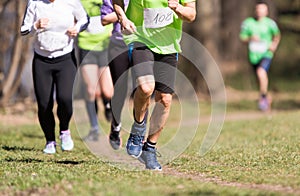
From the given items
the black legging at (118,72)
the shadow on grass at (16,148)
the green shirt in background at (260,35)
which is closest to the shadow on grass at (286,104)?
the green shirt in background at (260,35)

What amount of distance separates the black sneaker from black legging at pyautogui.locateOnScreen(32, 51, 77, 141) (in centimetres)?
81

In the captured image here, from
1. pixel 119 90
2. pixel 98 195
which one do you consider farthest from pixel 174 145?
pixel 98 195

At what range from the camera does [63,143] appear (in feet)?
33.7

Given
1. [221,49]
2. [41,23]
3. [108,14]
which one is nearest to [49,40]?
[41,23]

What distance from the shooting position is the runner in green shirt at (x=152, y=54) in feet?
25.6

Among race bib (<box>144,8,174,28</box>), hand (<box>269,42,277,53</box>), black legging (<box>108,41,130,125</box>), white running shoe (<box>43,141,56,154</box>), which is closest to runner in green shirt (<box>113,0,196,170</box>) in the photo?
race bib (<box>144,8,174,28</box>)

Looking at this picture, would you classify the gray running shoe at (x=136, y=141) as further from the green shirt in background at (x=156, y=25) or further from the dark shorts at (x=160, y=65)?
the green shirt in background at (x=156, y=25)

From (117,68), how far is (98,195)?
4.01 meters

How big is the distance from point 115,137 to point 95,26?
6.06ft

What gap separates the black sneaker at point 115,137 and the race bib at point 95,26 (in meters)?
1.65

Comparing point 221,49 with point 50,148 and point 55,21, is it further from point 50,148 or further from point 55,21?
point 55,21

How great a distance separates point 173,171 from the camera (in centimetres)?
818

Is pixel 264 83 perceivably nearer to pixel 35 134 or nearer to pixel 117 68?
pixel 35 134

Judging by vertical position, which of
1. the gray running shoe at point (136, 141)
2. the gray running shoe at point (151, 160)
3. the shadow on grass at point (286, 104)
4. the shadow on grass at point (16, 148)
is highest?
the gray running shoe at point (136, 141)
